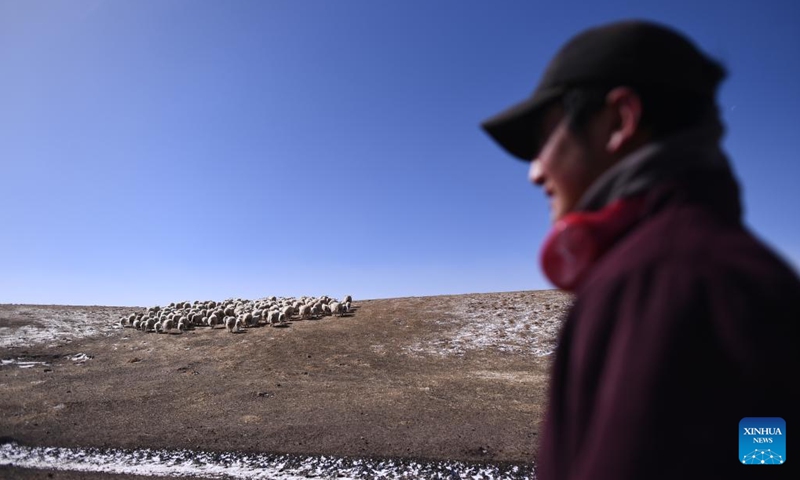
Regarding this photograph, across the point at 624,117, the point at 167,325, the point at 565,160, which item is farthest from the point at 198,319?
the point at 624,117

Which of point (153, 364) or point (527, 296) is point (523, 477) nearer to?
point (153, 364)

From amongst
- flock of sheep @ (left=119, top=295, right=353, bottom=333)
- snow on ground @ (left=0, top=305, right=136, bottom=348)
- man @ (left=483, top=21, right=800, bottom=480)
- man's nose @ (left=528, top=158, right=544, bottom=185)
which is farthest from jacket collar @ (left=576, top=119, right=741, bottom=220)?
snow on ground @ (left=0, top=305, right=136, bottom=348)

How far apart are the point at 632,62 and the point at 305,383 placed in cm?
1229

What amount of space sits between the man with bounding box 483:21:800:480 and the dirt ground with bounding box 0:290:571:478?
22.3 feet

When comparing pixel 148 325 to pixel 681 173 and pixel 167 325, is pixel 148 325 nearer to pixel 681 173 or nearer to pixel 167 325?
pixel 167 325

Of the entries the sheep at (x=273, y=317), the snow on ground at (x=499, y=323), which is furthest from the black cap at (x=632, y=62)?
the sheep at (x=273, y=317)

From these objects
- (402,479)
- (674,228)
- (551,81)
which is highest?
(551,81)

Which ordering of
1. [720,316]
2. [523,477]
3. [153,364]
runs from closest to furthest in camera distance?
1. [720,316]
2. [523,477]
3. [153,364]

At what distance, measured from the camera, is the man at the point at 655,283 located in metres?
0.85

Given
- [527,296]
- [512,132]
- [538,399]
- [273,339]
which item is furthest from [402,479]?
[527,296]

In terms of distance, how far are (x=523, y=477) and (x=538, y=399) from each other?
13.7 feet

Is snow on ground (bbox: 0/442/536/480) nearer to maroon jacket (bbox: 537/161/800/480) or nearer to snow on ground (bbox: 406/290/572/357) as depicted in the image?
maroon jacket (bbox: 537/161/800/480)

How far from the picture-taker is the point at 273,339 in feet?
56.4

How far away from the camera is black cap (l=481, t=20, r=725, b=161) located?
1.18 meters
